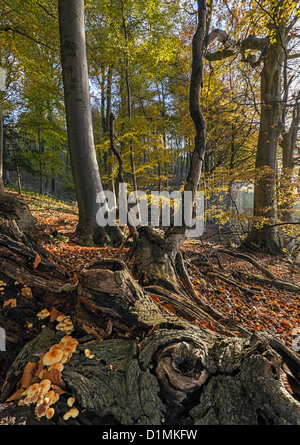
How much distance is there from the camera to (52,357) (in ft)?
4.18

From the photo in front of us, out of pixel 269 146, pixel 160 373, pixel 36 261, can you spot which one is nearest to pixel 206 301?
pixel 160 373

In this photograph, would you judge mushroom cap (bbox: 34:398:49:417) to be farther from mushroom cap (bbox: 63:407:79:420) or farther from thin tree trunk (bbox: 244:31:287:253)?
thin tree trunk (bbox: 244:31:287:253)

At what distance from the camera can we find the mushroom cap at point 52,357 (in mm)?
1249

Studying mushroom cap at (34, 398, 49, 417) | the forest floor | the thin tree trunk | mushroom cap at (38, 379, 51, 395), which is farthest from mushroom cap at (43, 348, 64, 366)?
the thin tree trunk

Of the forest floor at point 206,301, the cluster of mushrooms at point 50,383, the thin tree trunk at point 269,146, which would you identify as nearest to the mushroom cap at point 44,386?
the cluster of mushrooms at point 50,383

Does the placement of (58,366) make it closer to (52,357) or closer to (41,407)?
(52,357)

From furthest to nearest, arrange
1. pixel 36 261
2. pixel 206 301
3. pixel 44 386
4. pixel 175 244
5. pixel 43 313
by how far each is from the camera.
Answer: pixel 206 301
pixel 175 244
pixel 36 261
pixel 43 313
pixel 44 386

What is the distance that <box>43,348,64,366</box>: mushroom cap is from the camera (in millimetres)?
1249

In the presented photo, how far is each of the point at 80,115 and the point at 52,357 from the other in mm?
4806

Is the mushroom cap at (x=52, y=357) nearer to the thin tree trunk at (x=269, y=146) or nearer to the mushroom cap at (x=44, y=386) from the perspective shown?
the mushroom cap at (x=44, y=386)

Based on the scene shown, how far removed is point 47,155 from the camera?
13883mm

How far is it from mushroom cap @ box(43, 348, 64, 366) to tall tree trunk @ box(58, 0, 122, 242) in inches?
135
